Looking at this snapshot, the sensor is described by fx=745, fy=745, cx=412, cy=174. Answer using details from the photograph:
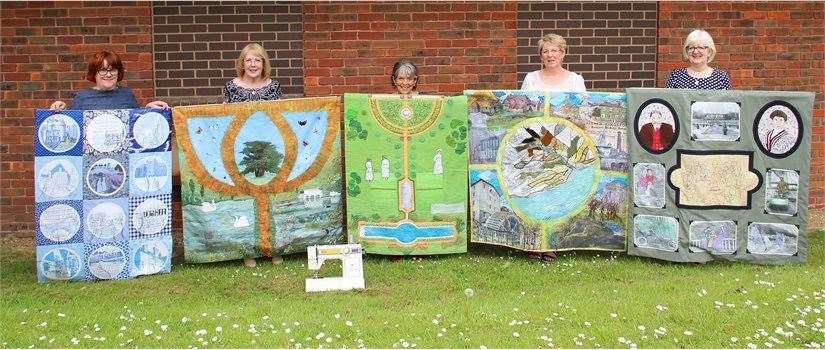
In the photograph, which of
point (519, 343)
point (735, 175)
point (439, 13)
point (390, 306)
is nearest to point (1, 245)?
point (390, 306)

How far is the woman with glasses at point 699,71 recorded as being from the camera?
5137mm

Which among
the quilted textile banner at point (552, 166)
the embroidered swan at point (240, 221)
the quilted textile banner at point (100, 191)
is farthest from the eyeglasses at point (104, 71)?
the quilted textile banner at point (552, 166)

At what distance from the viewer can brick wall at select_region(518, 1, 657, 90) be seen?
6316 mm

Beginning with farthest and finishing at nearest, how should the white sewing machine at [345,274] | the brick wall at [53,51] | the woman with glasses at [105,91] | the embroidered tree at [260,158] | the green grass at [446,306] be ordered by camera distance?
the brick wall at [53,51] → the embroidered tree at [260,158] → the woman with glasses at [105,91] → the white sewing machine at [345,274] → the green grass at [446,306]

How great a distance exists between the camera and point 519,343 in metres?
3.66

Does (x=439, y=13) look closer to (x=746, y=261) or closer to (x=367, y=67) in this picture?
(x=367, y=67)

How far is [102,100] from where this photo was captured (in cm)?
512

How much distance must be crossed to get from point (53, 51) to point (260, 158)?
2.25 m

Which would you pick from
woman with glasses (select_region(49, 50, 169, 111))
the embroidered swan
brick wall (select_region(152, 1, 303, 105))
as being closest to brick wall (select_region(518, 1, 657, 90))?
brick wall (select_region(152, 1, 303, 105))

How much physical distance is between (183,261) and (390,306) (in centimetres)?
195

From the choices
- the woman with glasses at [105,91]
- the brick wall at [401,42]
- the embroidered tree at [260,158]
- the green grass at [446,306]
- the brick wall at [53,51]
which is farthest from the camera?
the brick wall at [401,42]

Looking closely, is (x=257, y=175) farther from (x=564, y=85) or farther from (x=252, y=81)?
(x=564, y=85)

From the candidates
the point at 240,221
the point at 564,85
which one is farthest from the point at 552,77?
the point at 240,221

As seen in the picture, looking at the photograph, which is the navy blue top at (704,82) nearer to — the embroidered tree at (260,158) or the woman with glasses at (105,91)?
the embroidered tree at (260,158)
